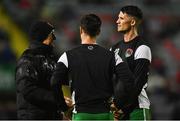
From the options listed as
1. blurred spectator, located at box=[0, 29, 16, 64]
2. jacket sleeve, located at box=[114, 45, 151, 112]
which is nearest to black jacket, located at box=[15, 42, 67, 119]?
jacket sleeve, located at box=[114, 45, 151, 112]

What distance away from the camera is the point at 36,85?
19.4ft

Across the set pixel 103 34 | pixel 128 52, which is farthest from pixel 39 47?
pixel 103 34

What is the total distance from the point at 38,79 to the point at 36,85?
73 mm

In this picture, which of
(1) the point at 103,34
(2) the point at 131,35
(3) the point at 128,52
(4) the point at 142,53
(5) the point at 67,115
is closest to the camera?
(5) the point at 67,115

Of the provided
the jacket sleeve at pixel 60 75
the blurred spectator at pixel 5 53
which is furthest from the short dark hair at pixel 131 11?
the blurred spectator at pixel 5 53

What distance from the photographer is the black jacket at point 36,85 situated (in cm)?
585

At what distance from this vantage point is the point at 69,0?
15680mm

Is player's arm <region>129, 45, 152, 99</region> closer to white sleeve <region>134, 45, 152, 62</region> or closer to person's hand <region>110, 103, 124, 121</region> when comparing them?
white sleeve <region>134, 45, 152, 62</region>

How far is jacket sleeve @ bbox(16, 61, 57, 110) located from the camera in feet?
19.1

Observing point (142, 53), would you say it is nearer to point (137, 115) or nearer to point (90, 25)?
point (137, 115)

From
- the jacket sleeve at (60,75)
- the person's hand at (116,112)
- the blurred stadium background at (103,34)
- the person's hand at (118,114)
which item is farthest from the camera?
the blurred stadium background at (103,34)

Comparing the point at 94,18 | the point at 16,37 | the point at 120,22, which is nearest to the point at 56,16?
the point at 16,37

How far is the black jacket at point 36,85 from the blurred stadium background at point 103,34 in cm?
683

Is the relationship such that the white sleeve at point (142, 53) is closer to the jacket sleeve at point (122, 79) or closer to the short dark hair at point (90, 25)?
the jacket sleeve at point (122, 79)
